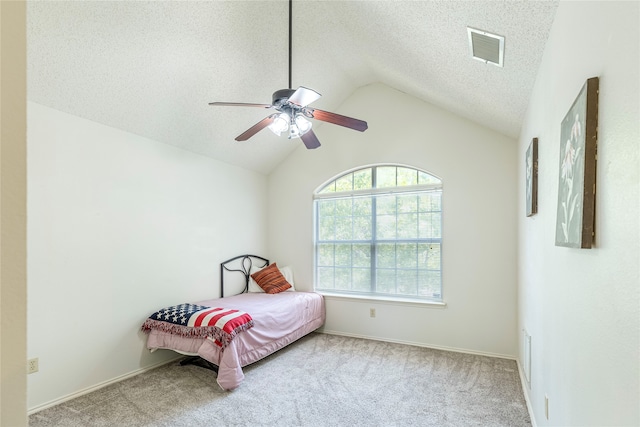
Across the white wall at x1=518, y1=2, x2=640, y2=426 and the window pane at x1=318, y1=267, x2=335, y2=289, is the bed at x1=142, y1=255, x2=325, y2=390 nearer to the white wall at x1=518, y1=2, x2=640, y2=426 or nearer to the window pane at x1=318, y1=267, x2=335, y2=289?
the window pane at x1=318, y1=267, x2=335, y2=289

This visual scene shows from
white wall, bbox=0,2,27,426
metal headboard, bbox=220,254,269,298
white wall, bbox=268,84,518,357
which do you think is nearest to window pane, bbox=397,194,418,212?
white wall, bbox=268,84,518,357

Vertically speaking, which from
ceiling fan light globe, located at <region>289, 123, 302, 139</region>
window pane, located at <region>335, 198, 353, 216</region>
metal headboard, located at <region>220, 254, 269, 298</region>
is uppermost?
ceiling fan light globe, located at <region>289, 123, 302, 139</region>

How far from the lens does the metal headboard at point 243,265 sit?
4406 millimetres

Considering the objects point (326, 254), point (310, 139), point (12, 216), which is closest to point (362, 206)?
point (326, 254)

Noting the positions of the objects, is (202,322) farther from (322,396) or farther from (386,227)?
(386,227)

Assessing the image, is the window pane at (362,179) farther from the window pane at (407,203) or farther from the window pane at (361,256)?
the window pane at (361,256)

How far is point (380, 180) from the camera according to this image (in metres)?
4.53

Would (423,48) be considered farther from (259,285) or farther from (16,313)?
(259,285)

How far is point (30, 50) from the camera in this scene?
239 cm

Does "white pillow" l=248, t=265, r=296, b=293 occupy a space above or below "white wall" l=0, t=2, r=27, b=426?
below

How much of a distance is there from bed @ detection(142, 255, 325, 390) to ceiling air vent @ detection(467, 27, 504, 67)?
9.13ft

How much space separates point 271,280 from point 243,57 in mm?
2746

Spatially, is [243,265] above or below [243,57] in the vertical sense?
below

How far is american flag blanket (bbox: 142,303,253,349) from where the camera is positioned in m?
3.02
